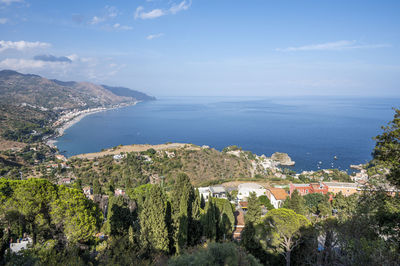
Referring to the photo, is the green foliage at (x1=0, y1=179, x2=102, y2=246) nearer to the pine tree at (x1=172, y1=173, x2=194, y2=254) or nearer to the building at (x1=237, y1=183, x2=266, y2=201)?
the pine tree at (x1=172, y1=173, x2=194, y2=254)

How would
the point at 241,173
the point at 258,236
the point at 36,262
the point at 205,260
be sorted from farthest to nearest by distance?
the point at 241,173, the point at 258,236, the point at 36,262, the point at 205,260

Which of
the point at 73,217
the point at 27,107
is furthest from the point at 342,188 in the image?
the point at 27,107

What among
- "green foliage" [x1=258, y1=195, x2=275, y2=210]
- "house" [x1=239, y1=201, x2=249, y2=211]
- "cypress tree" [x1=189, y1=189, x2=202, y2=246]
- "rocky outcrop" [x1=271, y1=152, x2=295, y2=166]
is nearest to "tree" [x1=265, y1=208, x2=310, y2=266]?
"cypress tree" [x1=189, y1=189, x2=202, y2=246]

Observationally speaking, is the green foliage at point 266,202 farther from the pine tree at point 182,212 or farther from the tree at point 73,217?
the tree at point 73,217

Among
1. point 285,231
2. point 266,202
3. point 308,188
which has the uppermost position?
point 285,231

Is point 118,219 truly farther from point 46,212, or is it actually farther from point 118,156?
point 118,156

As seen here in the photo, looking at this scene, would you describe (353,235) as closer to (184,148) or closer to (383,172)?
(383,172)

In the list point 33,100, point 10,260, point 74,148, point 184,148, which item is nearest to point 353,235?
point 10,260

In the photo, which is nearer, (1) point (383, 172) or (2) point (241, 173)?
(1) point (383, 172)
